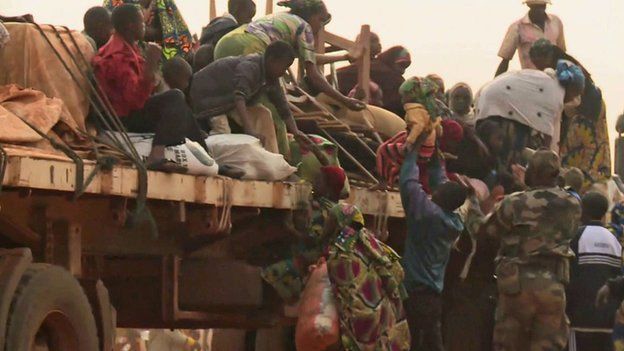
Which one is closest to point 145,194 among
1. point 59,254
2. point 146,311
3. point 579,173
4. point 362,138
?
point 59,254

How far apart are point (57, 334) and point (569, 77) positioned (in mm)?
7328

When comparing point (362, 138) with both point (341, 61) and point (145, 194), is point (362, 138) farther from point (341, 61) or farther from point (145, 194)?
point (145, 194)

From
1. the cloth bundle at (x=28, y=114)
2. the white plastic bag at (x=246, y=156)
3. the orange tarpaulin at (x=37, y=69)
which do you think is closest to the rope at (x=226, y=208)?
the white plastic bag at (x=246, y=156)

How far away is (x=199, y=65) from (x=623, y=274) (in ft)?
11.3

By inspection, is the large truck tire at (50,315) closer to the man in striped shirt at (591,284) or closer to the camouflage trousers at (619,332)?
the camouflage trousers at (619,332)

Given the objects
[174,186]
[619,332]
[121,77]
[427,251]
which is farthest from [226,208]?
[619,332]

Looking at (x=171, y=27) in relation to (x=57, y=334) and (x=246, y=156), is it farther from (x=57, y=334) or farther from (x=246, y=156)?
(x=57, y=334)

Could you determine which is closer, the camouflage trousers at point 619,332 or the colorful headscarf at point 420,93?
the camouflage trousers at point 619,332

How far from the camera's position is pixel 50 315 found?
1262 centimetres

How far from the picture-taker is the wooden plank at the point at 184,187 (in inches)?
460

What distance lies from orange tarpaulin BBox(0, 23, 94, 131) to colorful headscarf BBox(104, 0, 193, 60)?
2.84 meters

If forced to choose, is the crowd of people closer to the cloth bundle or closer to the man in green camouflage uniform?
the man in green camouflage uniform

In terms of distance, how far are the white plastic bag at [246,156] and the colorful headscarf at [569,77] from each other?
173 inches

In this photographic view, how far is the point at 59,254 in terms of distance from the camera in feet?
43.2
